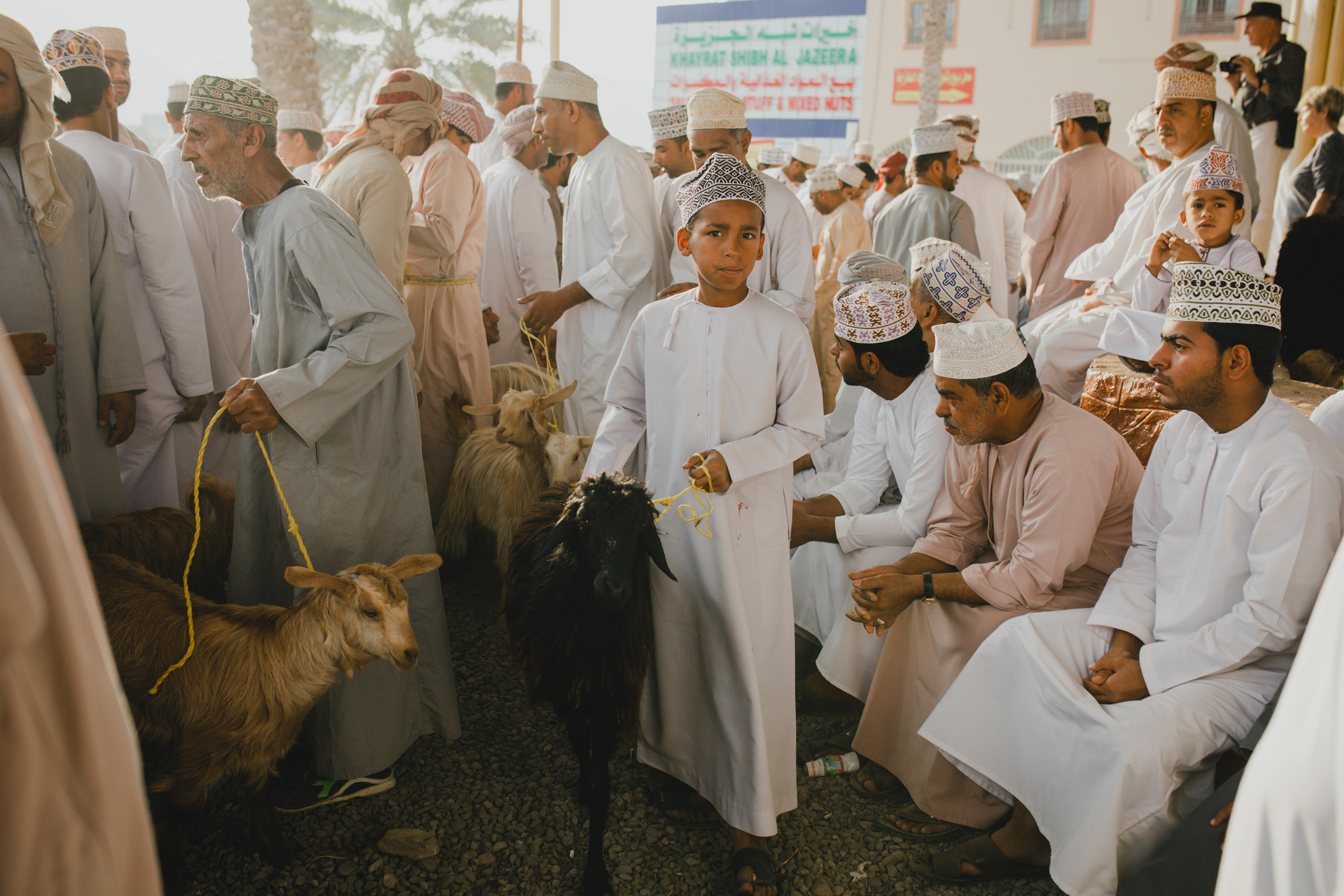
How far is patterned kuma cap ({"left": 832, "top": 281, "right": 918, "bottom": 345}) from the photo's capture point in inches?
144

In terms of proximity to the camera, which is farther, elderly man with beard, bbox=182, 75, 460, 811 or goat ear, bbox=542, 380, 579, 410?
goat ear, bbox=542, 380, 579, 410

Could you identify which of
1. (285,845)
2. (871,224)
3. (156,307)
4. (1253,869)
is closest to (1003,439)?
(1253,869)

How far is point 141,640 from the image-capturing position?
2650 mm

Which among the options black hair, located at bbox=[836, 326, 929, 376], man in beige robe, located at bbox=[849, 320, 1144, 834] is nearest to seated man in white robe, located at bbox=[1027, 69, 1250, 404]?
black hair, located at bbox=[836, 326, 929, 376]

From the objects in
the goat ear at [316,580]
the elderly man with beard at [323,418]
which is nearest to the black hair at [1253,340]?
the elderly man with beard at [323,418]

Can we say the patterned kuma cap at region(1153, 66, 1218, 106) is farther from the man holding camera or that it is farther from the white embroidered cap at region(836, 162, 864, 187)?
the white embroidered cap at region(836, 162, 864, 187)

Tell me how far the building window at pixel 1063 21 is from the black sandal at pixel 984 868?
26.6m

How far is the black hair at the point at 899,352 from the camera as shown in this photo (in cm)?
374

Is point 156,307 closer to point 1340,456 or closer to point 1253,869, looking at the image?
point 1253,869

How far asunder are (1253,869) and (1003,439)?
7.66ft

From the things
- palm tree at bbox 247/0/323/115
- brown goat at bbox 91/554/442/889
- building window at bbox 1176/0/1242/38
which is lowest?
brown goat at bbox 91/554/442/889

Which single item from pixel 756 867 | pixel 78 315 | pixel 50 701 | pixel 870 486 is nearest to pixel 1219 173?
pixel 870 486

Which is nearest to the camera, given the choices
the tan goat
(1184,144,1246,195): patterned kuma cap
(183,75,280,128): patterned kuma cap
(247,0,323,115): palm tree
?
(183,75,280,128): patterned kuma cap

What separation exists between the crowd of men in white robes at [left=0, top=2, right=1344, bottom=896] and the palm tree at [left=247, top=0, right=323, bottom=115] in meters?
8.51
